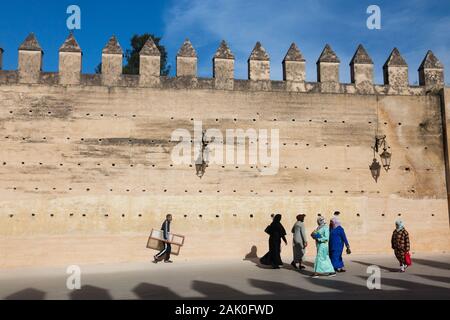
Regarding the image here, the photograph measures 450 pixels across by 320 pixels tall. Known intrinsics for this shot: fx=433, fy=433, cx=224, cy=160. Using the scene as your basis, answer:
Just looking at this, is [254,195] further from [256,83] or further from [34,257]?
[34,257]

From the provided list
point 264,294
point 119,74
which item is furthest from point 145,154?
point 264,294

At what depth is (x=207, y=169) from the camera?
11.4 m

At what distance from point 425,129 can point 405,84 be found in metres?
1.40

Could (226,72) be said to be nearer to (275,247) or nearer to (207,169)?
(207,169)

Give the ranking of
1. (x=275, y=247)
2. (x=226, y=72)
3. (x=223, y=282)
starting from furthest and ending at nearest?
(x=226, y=72), (x=275, y=247), (x=223, y=282)

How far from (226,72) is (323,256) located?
19.6 ft

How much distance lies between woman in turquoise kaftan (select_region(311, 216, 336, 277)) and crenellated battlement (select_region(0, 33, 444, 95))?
5088mm

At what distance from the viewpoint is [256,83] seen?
471 inches

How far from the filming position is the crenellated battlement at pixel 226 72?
37.4 feet
